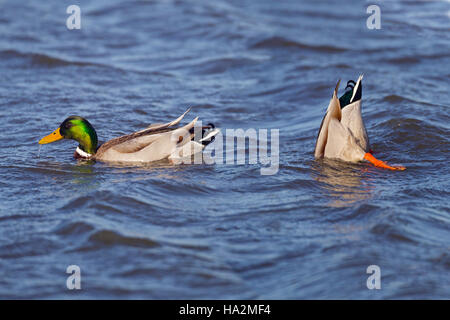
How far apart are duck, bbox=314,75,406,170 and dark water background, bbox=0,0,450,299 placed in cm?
19

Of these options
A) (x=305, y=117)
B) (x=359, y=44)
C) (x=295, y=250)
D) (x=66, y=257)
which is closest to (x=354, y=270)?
(x=295, y=250)

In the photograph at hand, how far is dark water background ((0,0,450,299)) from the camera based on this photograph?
195 inches

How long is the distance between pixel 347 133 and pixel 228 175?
4.40ft

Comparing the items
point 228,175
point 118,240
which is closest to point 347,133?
point 228,175

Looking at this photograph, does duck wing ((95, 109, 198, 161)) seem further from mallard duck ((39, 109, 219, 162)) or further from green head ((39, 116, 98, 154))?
green head ((39, 116, 98, 154))

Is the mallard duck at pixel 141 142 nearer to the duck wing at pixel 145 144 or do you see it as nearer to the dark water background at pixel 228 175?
the duck wing at pixel 145 144

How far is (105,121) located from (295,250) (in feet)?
14.9

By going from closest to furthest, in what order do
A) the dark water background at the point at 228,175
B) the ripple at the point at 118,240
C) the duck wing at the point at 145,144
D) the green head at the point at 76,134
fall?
the dark water background at the point at 228,175 < the ripple at the point at 118,240 < the duck wing at the point at 145,144 < the green head at the point at 76,134

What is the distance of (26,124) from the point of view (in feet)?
28.9

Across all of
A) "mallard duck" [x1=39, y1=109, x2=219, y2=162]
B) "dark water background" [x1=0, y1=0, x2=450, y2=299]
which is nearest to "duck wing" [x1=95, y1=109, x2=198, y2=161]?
"mallard duck" [x1=39, y1=109, x2=219, y2=162]

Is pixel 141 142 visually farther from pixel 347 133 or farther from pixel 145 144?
pixel 347 133

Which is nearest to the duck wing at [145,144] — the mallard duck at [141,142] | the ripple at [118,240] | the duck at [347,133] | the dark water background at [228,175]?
the mallard duck at [141,142]

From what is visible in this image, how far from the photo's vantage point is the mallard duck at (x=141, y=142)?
291 inches

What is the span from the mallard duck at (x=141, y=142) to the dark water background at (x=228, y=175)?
19 cm
